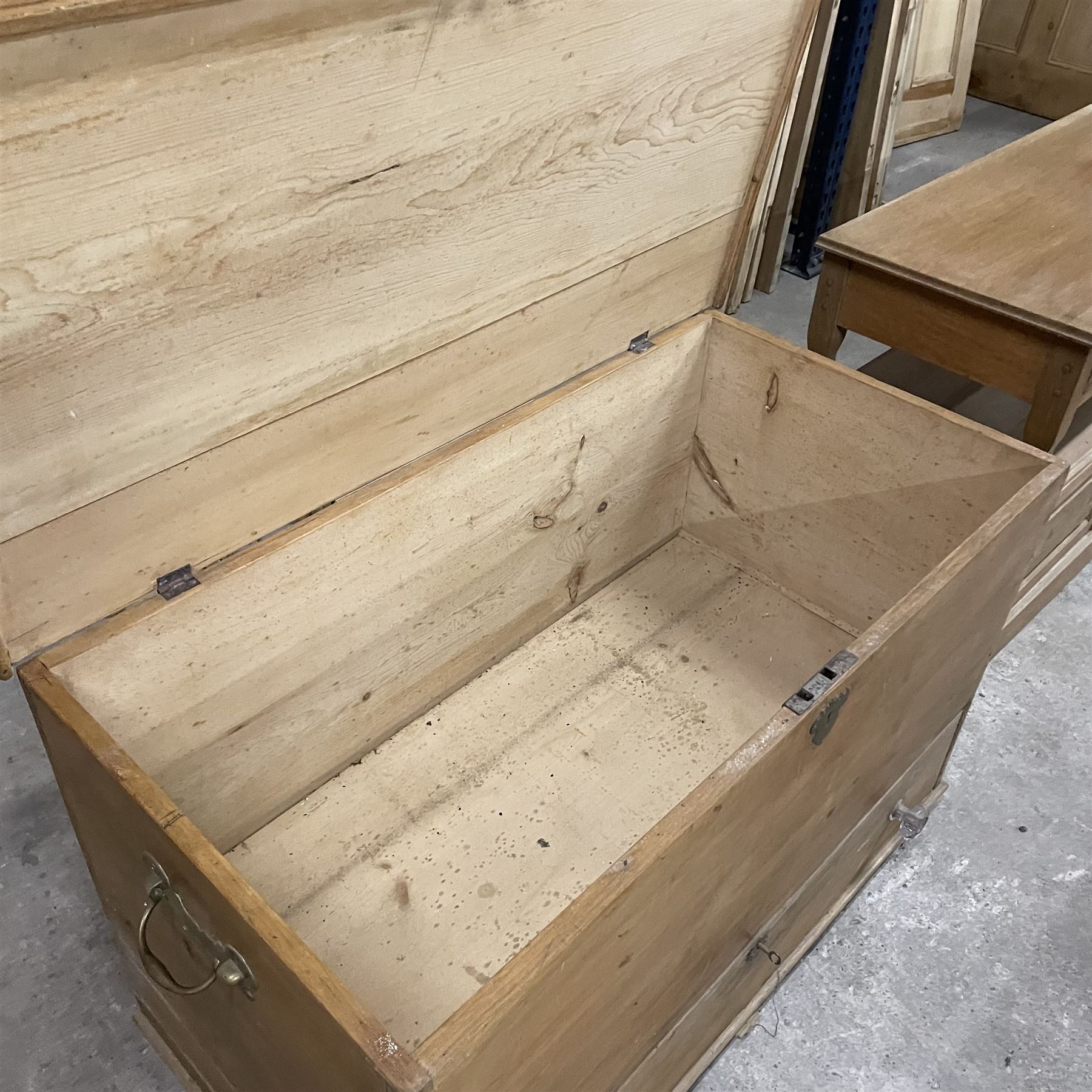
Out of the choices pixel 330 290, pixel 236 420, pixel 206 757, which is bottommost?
pixel 206 757

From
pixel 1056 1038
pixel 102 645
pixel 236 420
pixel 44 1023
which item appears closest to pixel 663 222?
pixel 236 420

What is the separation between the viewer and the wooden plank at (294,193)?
0.73 m

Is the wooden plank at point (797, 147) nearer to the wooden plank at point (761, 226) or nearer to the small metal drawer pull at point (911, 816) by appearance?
the wooden plank at point (761, 226)

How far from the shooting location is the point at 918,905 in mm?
1487

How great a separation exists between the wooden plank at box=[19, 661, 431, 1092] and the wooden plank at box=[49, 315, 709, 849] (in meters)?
0.09

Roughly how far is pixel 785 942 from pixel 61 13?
4.11 ft

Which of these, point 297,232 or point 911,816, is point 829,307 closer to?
point 911,816

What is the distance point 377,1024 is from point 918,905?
108 centimetres

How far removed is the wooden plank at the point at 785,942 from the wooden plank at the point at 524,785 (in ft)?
0.65

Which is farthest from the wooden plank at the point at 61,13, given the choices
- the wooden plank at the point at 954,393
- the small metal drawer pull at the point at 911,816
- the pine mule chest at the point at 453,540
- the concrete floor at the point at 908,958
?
the wooden plank at the point at 954,393

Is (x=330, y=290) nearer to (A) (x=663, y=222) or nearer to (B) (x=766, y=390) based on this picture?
(A) (x=663, y=222)

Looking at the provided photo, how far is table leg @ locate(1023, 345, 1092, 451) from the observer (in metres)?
1.47

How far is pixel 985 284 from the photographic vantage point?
1.55 metres

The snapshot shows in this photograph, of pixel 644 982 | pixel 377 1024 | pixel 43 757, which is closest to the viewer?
pixel 377 1024
